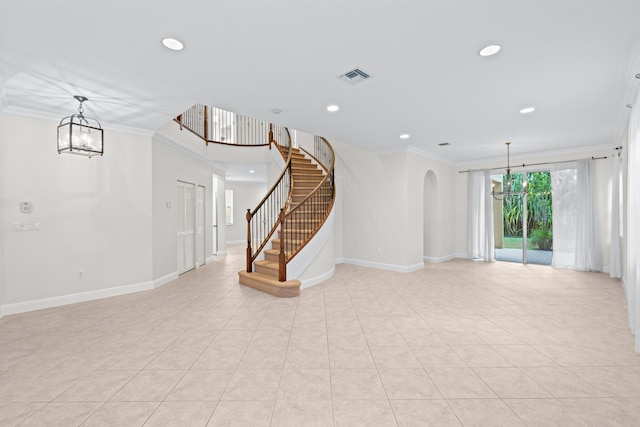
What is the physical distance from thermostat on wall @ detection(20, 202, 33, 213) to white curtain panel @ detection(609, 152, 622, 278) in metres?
10.1

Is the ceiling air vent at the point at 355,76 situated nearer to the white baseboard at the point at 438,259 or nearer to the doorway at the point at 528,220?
the white baseboard at the point at 438,259

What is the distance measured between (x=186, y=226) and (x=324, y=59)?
5.30m

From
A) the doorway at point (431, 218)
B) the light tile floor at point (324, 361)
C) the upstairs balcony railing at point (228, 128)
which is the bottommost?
the light tile floor at point (324, 361)

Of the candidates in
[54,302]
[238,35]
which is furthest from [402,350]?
[54,302]

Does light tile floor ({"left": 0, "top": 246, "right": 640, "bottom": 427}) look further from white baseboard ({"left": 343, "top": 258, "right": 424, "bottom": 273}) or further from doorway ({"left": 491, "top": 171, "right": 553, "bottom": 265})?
doorway ({"left": 491, "top": 171, "right": 553, "bottom": 265})

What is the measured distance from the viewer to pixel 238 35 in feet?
7.86

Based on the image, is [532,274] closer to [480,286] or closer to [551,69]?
[480,286]

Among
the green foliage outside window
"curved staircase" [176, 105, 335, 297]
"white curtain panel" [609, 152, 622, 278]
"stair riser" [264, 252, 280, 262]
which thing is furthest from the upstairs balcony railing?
"white curtain panel" [609, 152, 622, 278]

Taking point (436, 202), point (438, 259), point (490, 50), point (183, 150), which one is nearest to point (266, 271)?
point (183, 150)

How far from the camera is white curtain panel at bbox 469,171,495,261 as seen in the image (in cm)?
802

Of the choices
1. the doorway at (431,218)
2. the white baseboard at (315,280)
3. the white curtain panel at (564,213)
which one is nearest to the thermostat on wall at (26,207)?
the white baseboard at (315,280)

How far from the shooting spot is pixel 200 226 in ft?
24.2

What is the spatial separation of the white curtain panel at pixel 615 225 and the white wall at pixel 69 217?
9.00 metres

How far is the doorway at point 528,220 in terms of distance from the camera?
310 inches
